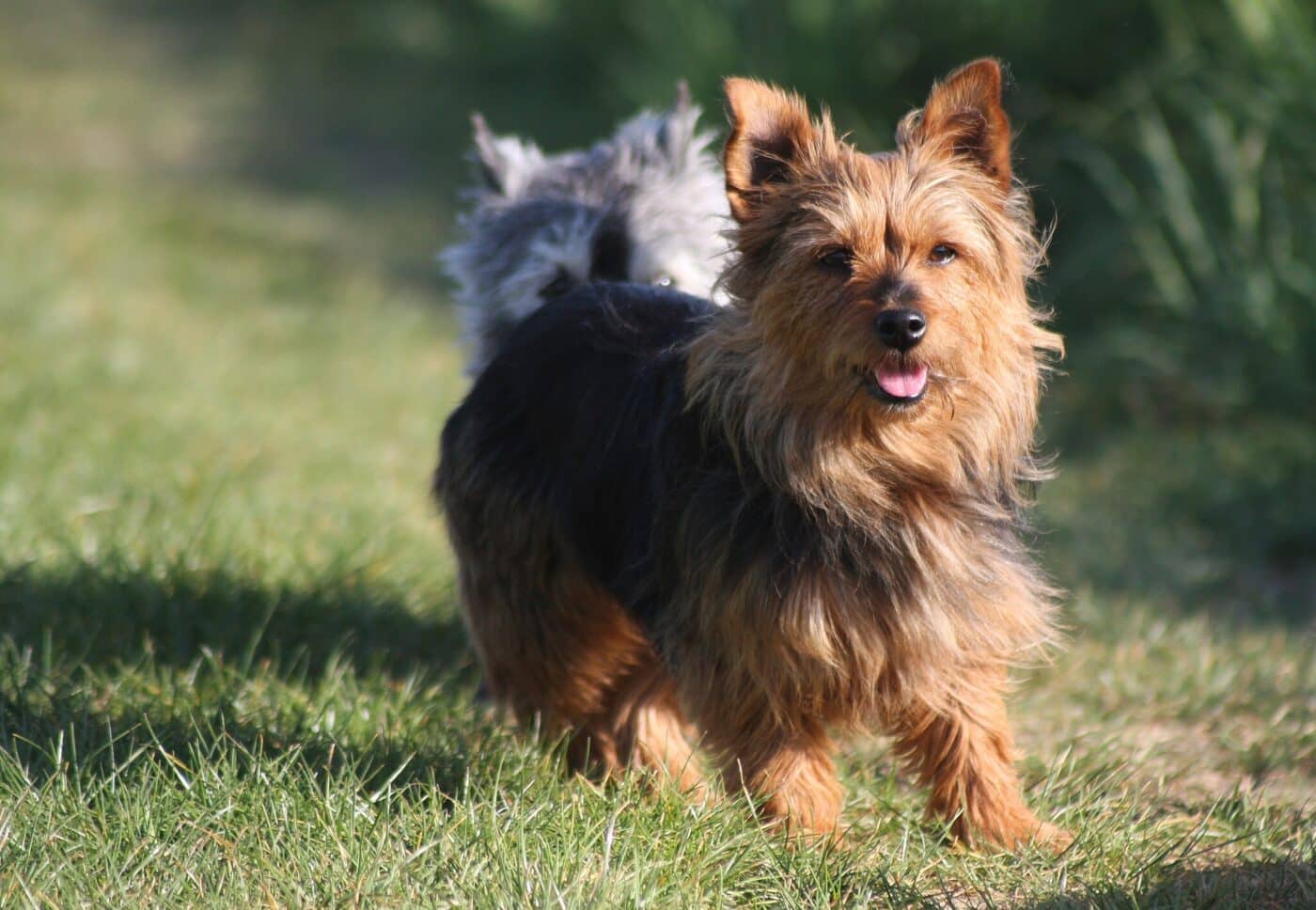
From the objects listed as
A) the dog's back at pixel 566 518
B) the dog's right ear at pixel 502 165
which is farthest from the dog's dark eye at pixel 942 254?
the dog's right ear at pixel 502 165

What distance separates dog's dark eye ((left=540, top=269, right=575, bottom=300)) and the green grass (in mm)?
1245

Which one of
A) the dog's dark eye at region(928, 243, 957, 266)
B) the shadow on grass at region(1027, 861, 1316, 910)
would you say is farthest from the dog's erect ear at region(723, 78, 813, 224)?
the shadow on grass at region(1027, 861, 1316, 910)

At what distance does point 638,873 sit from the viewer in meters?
2.97

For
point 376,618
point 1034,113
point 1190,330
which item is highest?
point 1034,113

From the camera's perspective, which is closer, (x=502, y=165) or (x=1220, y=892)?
(x=1220, y=892)

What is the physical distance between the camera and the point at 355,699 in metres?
3.99

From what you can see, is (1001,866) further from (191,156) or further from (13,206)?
(191,156)

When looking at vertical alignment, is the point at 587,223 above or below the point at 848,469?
above

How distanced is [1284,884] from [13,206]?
32.5 feet

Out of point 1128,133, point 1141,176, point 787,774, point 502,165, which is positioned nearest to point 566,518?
point 787,774

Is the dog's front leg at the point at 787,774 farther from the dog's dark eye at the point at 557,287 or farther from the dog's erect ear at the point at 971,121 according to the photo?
the dog's dark eye at the point at 557,287

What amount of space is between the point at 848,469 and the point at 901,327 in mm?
353

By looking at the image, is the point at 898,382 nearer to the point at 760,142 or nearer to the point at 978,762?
the point at 760,142

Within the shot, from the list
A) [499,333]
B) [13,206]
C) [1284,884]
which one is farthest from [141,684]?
[13,206]
